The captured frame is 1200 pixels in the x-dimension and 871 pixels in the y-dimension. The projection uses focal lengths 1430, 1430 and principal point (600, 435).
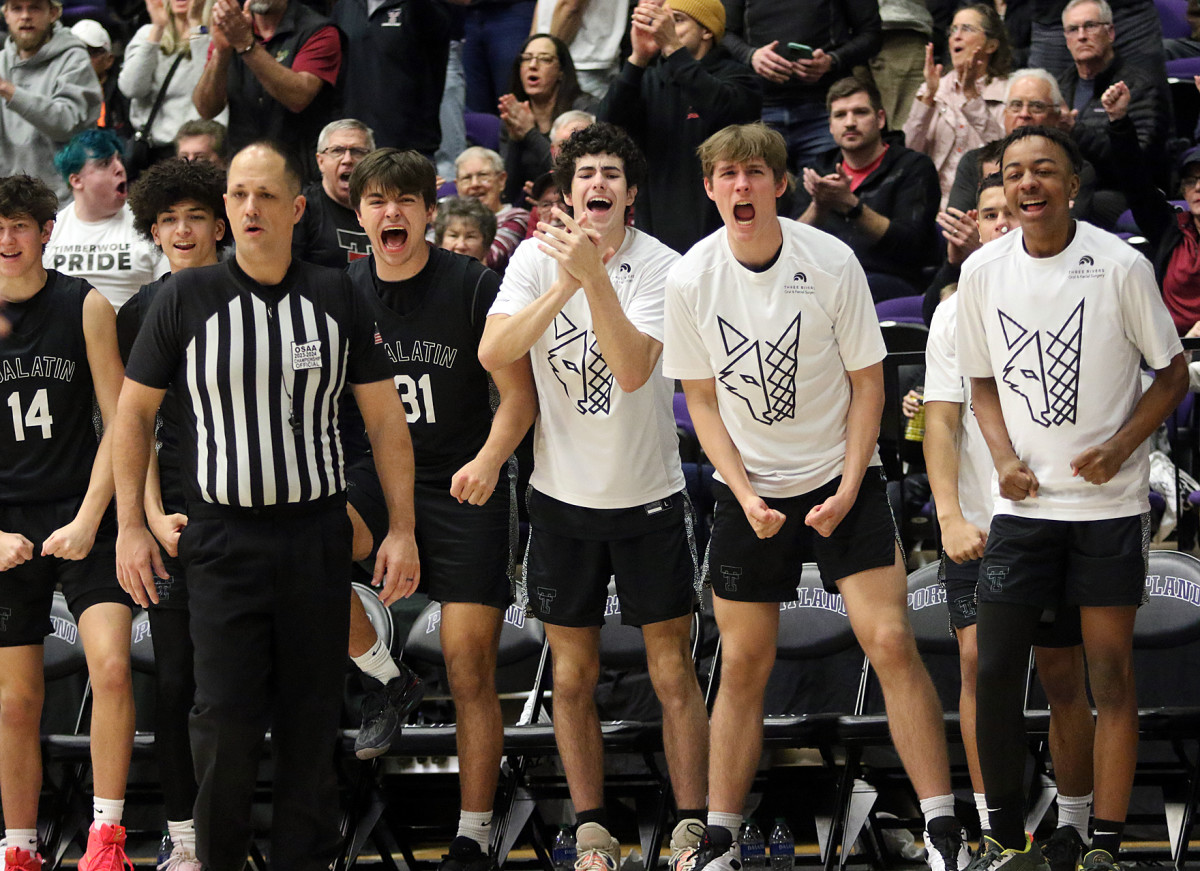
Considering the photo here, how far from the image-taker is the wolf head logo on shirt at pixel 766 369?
4.35 meters

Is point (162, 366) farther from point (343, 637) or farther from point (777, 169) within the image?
point (777, 169)

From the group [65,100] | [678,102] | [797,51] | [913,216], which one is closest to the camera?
[678,102]

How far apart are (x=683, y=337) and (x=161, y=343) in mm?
1547

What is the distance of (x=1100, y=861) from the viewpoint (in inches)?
161

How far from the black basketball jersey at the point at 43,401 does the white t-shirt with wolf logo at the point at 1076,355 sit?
2.93 m

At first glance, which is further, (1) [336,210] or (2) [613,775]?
(1) [336,210]

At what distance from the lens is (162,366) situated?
4027mm

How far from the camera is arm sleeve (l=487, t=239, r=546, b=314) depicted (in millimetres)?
4621

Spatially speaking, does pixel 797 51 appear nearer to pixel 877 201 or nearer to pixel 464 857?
pixel 877 201

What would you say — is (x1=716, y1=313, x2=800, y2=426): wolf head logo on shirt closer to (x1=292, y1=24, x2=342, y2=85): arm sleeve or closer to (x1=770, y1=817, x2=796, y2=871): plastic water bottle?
(x1=770, y1=817, x2=796, y2=871): plastic water bottle

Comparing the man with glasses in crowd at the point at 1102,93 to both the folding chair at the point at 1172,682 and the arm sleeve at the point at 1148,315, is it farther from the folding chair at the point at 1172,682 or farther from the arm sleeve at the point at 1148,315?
the arm sleeve at the point at 1148,315

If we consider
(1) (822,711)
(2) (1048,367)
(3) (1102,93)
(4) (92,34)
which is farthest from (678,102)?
(4) (92,34)

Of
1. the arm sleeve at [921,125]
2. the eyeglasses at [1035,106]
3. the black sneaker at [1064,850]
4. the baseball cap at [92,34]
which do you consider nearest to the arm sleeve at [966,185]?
the eyeglasses at [1035,106]

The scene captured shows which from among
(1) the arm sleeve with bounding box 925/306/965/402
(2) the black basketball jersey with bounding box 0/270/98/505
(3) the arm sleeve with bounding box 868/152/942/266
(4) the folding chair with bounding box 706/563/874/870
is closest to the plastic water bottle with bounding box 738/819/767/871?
(4) the folding chair with bounding box 706/563/874/870
